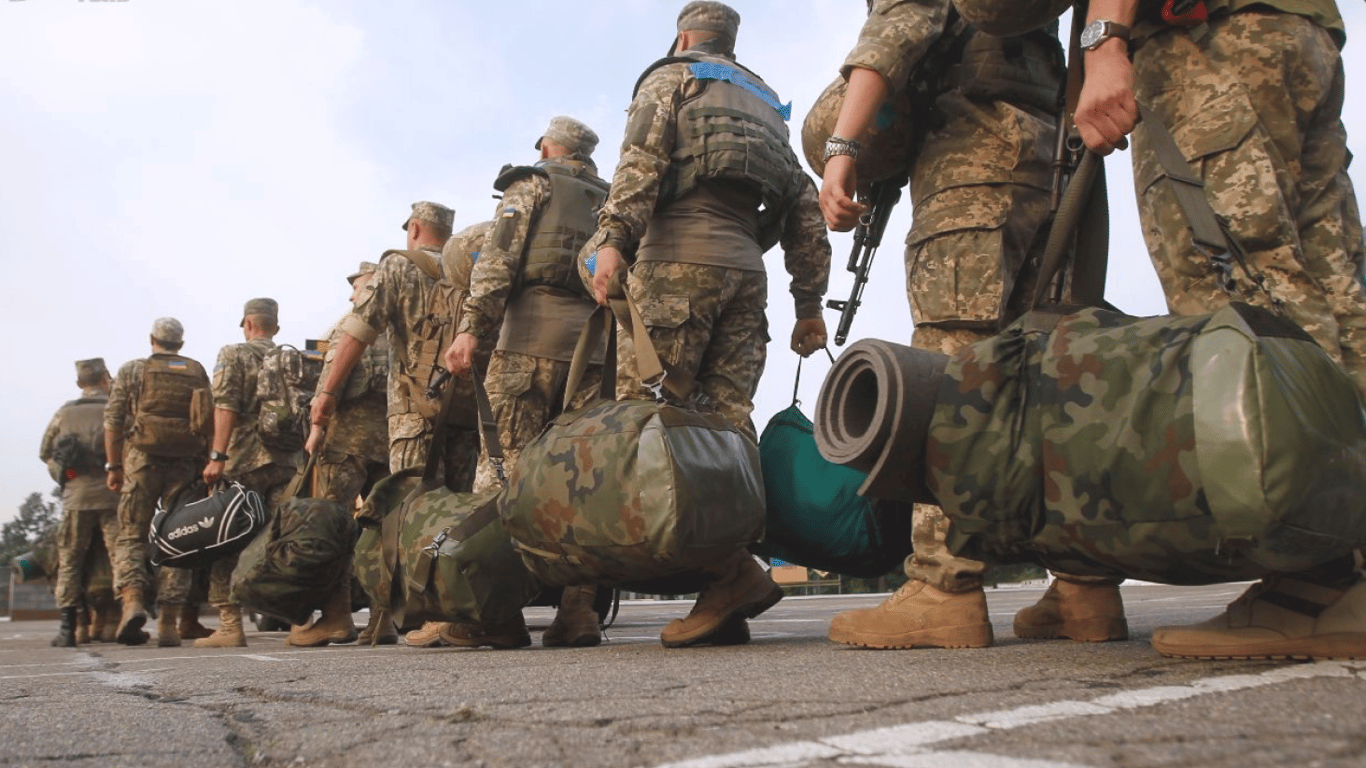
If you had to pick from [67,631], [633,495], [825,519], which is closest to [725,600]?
[825,519]

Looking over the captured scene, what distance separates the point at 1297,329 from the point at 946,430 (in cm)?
62

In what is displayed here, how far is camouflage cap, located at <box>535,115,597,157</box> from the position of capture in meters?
5.38

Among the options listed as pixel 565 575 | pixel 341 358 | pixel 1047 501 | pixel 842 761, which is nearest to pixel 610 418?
pixel 565 575

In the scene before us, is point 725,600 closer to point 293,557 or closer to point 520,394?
point 520,394

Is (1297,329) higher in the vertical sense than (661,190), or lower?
lower

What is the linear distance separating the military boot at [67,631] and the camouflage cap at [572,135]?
504cm

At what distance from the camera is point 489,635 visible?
4.29 m

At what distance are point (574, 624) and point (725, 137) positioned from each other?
2.03 meters

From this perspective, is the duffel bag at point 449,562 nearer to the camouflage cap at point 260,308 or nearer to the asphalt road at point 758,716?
the asphalt road at point 758,716

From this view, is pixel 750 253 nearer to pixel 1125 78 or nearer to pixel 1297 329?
pixel 1125 78

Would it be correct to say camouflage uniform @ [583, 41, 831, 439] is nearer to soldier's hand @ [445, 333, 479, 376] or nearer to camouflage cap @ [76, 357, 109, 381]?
soldier's hand @ [445, 333, 479, 376]

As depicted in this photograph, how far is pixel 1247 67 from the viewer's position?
7.84 ft

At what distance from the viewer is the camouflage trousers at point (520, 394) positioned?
4.72 m

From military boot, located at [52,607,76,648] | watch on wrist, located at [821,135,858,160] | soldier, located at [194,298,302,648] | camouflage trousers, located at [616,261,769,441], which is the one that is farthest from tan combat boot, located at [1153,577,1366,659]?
military boot, located at [52,607,76,648]
